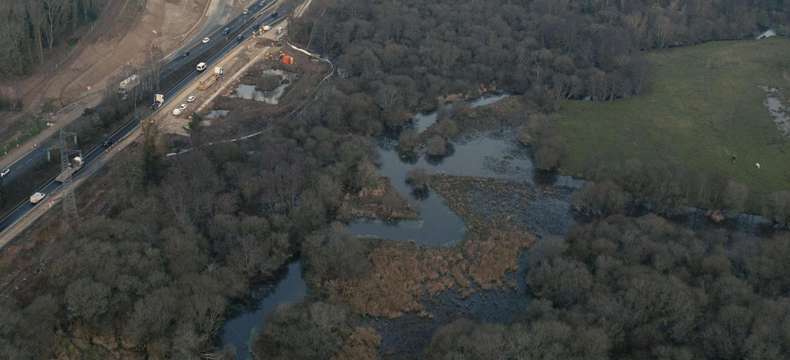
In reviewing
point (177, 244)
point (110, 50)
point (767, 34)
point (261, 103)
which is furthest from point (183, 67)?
point (767, 34)

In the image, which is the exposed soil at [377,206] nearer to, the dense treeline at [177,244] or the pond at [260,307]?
the dense treeline at [177,244]

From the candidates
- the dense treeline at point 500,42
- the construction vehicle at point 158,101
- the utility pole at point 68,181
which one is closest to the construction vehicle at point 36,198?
the utility pole at point 68,181

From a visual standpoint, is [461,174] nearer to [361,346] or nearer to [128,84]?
[361,346]

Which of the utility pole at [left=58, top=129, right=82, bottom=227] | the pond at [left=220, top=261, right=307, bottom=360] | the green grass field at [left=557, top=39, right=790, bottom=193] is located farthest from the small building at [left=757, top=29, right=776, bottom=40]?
the utility pole at [left=58, top=129, right=82, bottom=227]

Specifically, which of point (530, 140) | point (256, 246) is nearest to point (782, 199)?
point (530, 140)

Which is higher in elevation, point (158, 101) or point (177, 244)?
point (177, 244)
